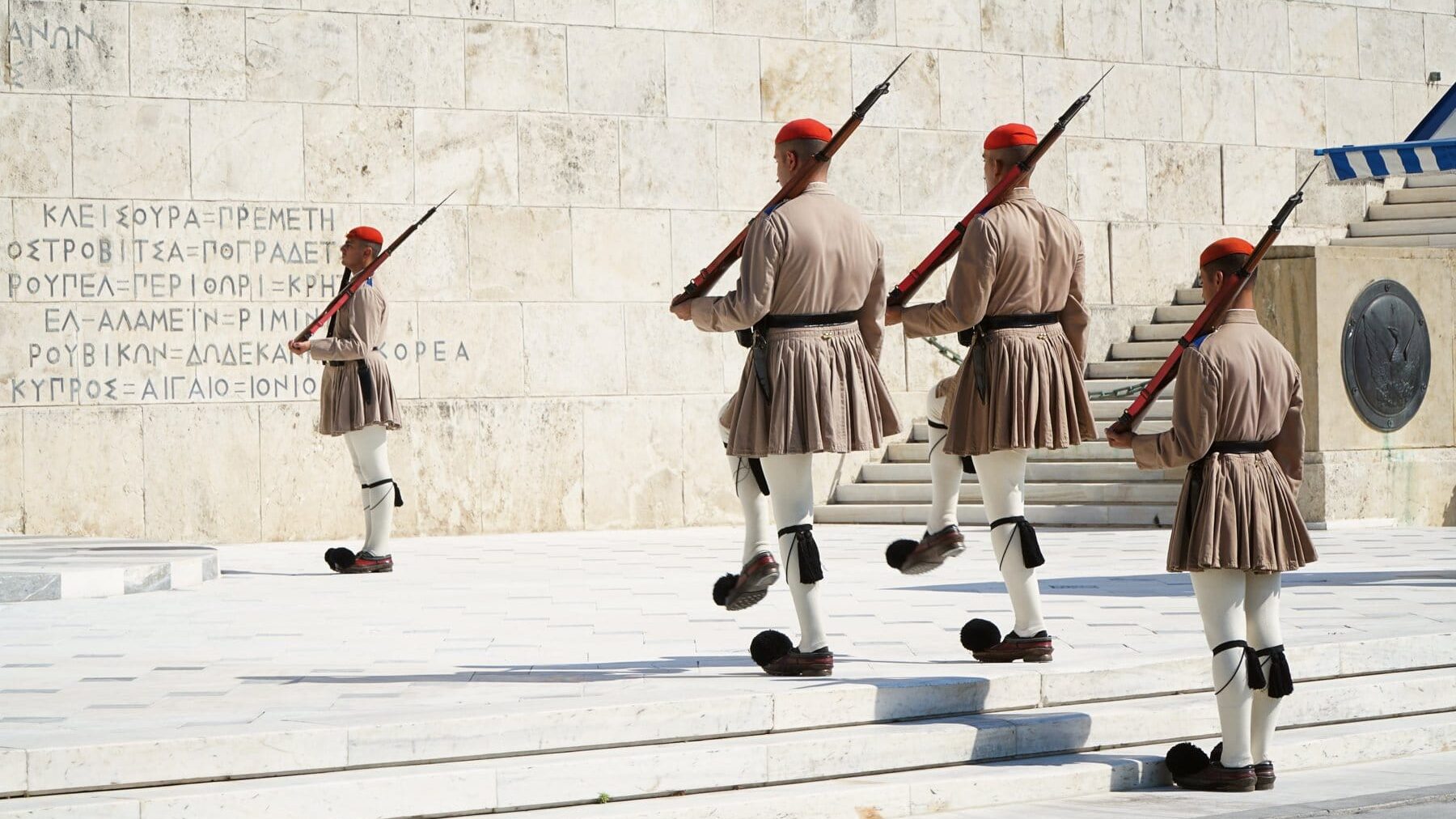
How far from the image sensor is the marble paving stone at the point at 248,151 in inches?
540

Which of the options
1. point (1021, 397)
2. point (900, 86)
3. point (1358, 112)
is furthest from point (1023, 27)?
point (1021, 397)

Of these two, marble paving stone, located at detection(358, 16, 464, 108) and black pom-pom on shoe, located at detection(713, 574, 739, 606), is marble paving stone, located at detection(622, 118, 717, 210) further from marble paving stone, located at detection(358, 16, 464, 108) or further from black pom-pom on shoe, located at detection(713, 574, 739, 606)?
black pom-pom on shoe, located at detection(713, 574, 739, 606)

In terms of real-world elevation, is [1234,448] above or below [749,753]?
above

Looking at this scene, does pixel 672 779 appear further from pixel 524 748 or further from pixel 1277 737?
pixel 1277 737

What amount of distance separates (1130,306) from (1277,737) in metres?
11.0

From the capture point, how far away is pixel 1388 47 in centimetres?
1897

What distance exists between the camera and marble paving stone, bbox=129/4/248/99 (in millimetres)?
13625

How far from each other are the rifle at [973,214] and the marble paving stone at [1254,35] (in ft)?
37.5

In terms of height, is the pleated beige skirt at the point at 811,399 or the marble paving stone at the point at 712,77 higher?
the marble paving stone at the point at 712,77

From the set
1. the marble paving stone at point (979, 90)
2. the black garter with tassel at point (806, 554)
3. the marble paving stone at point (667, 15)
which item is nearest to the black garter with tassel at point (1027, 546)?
the black garter with tassel at point (806, 554)

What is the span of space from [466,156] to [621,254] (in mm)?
1459

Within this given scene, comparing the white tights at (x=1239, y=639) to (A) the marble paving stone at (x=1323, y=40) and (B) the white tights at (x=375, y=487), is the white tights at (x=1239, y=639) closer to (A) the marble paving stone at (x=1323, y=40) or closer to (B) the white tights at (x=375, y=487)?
(B) the white tights at (x=375, y=487)

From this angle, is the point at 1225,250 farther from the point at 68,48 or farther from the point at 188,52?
the point at 68,48

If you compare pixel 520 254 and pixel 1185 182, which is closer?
pixel 520 254
